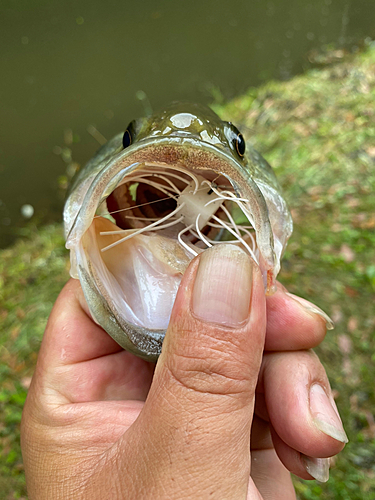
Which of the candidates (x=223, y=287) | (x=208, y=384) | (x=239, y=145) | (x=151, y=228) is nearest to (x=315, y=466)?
(x=208, y=384)

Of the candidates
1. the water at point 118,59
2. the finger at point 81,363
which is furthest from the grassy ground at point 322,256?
the finger at point 81,363

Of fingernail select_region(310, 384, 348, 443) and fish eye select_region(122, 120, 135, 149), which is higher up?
fish eye select_region(122, 120, 135, 149)

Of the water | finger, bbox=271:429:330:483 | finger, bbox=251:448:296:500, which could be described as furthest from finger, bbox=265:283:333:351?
the water

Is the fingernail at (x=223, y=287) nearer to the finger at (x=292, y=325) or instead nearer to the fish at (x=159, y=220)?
the fish at (x=159, y=220)

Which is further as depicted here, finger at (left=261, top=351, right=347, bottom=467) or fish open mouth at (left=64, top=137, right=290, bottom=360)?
finger at (left=261, top=351, right=347, bottom=467)

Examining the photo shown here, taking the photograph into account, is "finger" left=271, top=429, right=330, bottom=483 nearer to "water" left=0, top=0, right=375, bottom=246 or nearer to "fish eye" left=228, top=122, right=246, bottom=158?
"fish eye" left=228, top=122, right=246, bottom=158

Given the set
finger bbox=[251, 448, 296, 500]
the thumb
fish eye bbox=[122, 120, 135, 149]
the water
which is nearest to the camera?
the thumb
